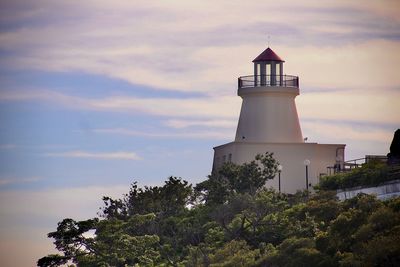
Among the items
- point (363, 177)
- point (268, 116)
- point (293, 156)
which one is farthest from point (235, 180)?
point (363, 177)

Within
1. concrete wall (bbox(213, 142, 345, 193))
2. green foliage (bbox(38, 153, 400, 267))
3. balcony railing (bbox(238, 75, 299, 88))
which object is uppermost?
Answer: balcony railing (bbox(238, 75, 299, 88))

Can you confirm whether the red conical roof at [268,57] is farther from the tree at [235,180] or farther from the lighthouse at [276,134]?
the tree at [235,180]

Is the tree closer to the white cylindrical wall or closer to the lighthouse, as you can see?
the lighthouse

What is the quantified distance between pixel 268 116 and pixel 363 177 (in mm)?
24326

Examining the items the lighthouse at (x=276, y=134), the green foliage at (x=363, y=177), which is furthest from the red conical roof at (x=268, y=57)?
the green foliage at (x=363, y=177)

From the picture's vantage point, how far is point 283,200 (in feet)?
264

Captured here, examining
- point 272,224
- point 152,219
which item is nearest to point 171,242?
point 152,219

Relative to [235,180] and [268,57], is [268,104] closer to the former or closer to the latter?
[268,57]

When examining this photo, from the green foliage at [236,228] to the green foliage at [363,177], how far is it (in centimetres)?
87

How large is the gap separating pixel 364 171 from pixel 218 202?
11943mm

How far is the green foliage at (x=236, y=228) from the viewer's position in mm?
62656

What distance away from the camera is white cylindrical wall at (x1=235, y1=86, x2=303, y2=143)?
315ft

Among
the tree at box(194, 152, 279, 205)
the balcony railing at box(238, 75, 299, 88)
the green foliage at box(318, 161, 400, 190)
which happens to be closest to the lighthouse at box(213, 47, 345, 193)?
the balcony railing at box(238, 75, 299, 88)

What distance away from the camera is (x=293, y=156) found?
94.1 metres
